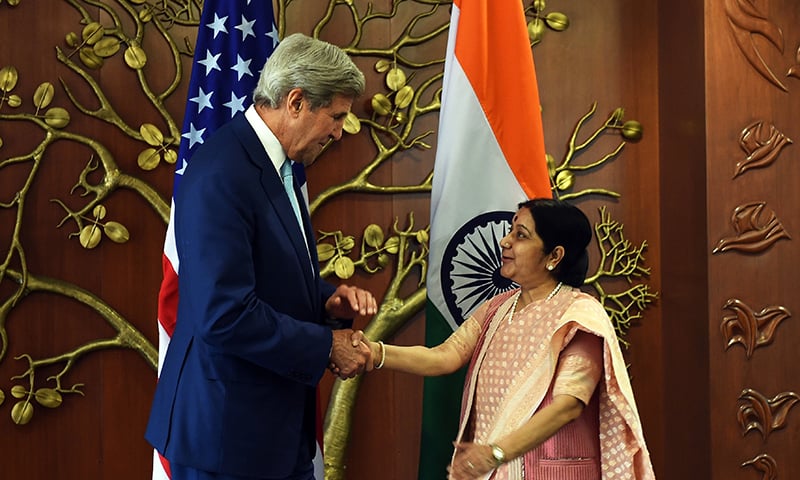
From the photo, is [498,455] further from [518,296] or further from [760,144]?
[760,144]

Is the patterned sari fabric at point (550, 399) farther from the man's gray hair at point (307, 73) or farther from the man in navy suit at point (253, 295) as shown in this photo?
the man's gray hair at point (307, 73)

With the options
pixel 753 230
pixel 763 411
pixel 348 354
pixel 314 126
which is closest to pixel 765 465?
pixel 763 411

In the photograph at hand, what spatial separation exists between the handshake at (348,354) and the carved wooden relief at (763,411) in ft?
5.71

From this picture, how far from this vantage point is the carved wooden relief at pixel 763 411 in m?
3.38

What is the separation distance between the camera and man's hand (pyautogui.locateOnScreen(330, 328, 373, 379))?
2164 mm

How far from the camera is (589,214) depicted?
144 inches

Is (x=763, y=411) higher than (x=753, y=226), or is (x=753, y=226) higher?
(x=753, y=226)

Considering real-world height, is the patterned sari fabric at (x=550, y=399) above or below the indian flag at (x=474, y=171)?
below

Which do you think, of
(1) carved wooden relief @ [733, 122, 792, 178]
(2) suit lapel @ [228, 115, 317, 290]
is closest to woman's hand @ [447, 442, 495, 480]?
(2) suit lapel @ [228, 115, 317, 290]

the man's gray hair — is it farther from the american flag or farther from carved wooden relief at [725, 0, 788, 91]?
carved wooden relief at [725, 0, 788, 91]

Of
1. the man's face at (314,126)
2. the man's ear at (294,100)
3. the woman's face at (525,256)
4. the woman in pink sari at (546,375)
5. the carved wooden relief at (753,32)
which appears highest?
the carved wooden relief at (753,32)

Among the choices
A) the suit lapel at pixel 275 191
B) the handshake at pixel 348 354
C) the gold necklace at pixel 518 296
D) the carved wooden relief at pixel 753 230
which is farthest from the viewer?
the carved wooden relief at pixel 753 230

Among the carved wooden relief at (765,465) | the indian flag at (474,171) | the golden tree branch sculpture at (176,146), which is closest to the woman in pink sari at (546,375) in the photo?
the indian flag at (474,171)

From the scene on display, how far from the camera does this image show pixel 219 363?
1.98 metres
